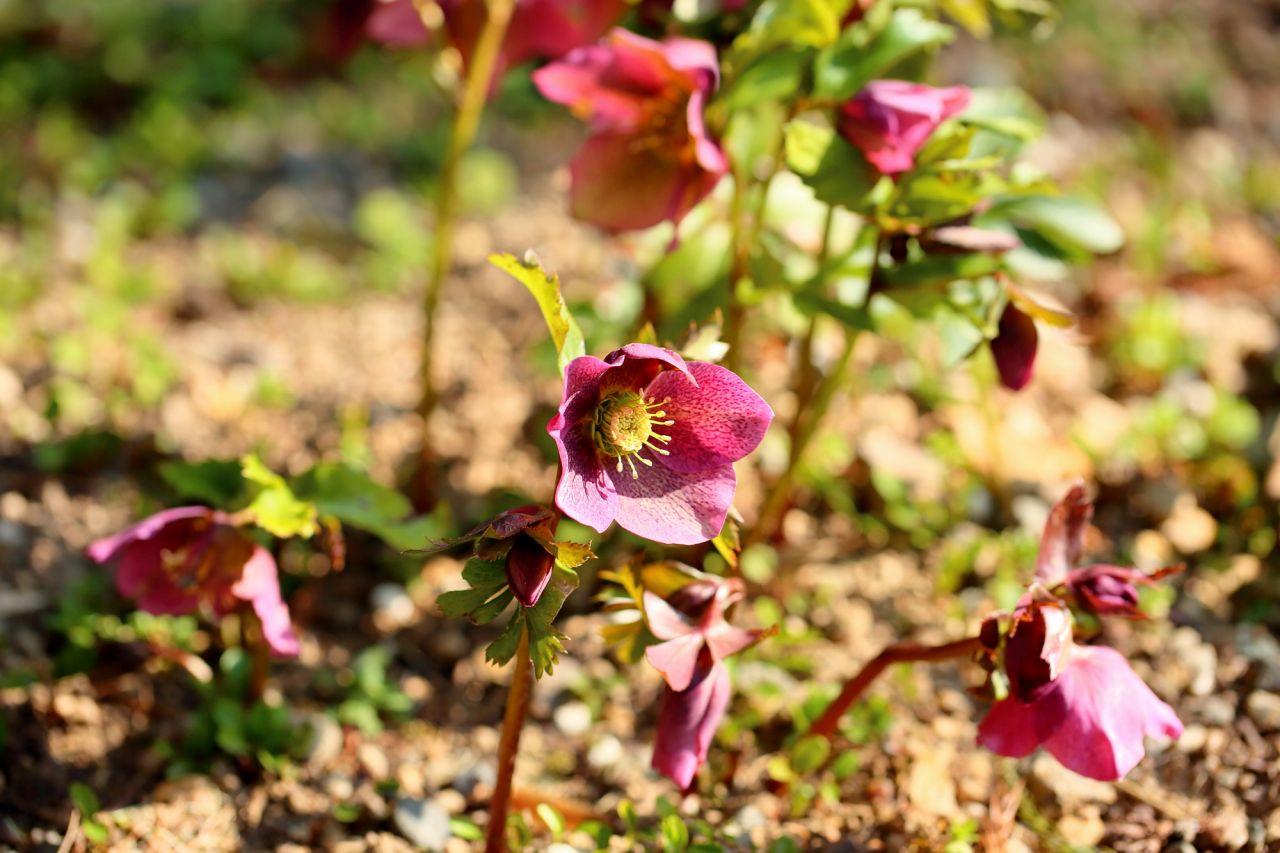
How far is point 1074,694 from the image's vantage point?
101 cm

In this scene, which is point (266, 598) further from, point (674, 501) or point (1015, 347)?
point (1015, 347)

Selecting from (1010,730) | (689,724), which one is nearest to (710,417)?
(689,724)

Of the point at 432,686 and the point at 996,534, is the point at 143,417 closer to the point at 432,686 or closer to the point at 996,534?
the point at 432,686

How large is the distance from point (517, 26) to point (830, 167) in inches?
20.9

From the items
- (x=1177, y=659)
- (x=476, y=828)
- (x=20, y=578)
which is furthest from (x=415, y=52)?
(x=1177, y=659)

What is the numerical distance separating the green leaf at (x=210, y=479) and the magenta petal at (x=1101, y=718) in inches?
33.1

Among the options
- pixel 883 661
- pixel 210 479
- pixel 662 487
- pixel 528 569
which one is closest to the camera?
pixel 528 569

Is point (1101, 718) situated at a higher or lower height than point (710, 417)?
lower

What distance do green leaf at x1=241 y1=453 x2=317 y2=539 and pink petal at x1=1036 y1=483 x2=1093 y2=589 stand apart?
71 centimetres

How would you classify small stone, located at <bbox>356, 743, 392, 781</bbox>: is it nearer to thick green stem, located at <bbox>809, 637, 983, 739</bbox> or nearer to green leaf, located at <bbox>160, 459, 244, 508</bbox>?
green leaf, located at <bbox>160, 459, 244, 508</bbox>

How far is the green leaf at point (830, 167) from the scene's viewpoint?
1.17 m

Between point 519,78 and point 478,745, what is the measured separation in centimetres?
84

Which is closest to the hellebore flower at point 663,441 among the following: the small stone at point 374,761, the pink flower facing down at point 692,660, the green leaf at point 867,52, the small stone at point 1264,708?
the pink flower facing down at point 692,660

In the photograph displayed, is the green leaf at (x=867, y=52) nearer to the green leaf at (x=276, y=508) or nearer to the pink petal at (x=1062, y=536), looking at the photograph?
the pink petal at (x=1062, y=536)
